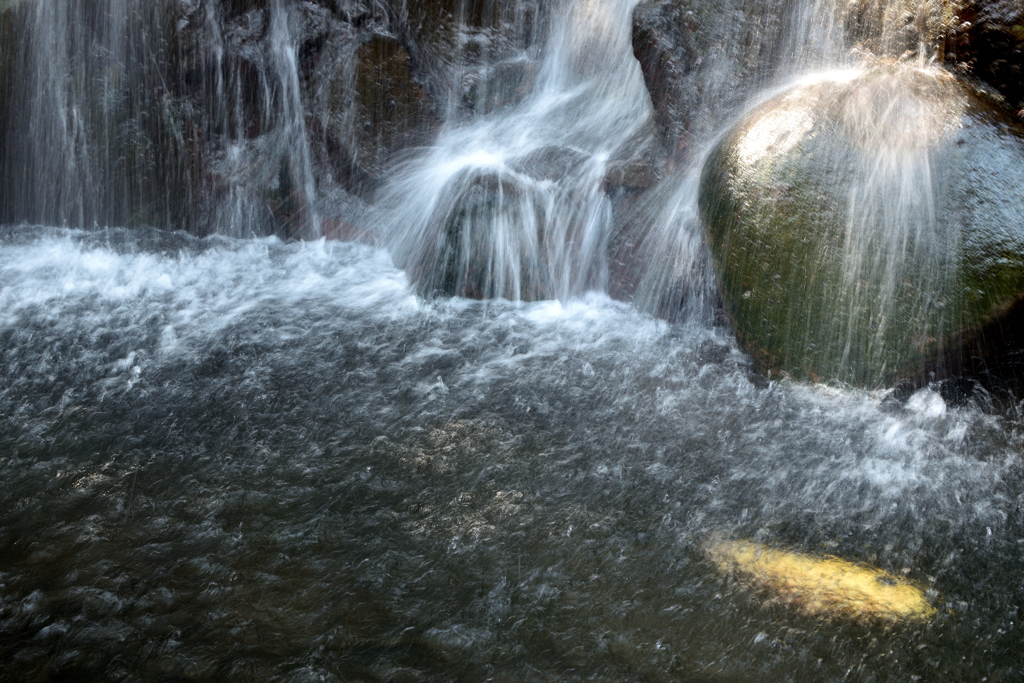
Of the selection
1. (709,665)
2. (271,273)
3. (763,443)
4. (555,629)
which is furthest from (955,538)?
(271,273)

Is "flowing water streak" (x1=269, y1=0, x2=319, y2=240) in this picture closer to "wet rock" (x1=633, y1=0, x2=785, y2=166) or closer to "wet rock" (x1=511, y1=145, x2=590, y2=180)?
"wet rock" (x1=511, y1=145, x2=590, y2=180)

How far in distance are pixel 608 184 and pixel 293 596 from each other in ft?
13.7

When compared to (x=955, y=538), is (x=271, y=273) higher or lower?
higher

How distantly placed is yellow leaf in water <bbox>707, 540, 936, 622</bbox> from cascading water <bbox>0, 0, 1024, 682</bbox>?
0.17 ft

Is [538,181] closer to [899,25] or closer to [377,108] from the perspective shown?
[377,108]

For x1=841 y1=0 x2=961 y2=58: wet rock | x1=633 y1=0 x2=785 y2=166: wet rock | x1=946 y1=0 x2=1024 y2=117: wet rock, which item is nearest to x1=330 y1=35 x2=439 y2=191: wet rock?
x1=633 y1=0 x2=785 y2=166: wet rock

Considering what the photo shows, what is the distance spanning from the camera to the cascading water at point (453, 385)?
322 cm

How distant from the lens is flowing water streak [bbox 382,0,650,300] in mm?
6227

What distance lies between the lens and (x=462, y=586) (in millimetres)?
3414

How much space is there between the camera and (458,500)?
3.96m

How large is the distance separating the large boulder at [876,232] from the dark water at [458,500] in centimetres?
31

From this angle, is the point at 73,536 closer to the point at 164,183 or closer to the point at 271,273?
the point at 271,273

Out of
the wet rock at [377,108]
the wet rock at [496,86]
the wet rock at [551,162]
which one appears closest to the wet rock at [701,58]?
the wet rock at [551,162]

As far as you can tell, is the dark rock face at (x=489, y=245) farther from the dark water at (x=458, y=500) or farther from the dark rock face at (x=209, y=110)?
the dark rock face at (x=209, y=110)
